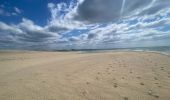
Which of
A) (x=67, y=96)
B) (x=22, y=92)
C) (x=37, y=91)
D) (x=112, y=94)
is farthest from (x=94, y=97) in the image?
(x=22, y=92)

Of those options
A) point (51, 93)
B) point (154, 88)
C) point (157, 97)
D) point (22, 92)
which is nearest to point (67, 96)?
point (51, 93)

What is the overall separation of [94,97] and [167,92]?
303 centimetres

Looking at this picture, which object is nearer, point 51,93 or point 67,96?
point 67,96

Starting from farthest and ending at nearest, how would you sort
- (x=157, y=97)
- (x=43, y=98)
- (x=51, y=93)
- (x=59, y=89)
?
(x=59, y=89)
(x=51, y=93)
(x=43, y=98)
(x=157, y=97)

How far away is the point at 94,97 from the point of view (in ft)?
14.5

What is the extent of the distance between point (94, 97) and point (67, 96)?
3.72 feet

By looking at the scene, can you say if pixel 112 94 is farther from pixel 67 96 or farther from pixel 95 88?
pixel 67 96

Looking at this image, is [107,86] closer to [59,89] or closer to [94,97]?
[94,97]

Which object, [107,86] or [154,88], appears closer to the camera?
[154,88]

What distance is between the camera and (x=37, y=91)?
5.19m

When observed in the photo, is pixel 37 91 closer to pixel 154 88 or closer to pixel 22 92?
pixel 22 92

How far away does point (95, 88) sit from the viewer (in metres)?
5.25

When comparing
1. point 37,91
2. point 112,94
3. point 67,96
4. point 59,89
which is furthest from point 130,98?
point 37,91

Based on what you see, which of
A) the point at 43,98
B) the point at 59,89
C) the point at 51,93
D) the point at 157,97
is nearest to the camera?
the point at 157,97
